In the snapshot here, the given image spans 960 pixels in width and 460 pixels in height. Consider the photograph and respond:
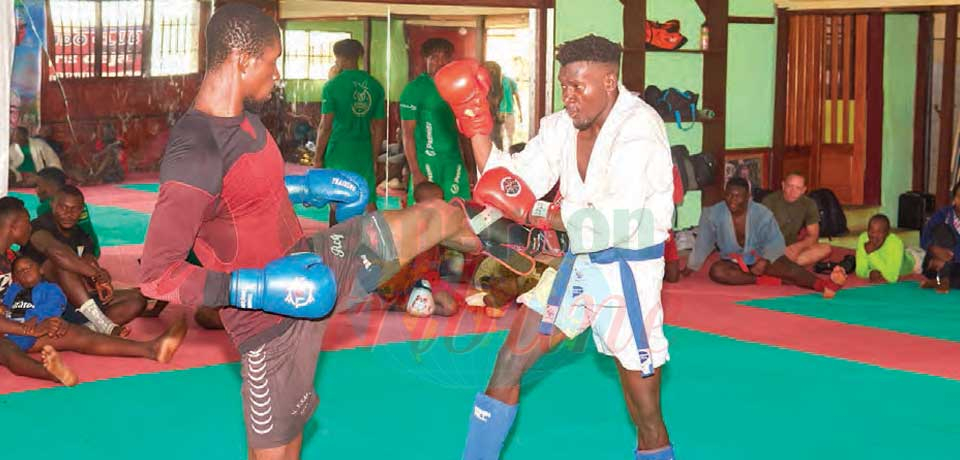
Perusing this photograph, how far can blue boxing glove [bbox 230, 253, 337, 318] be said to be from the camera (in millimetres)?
3086

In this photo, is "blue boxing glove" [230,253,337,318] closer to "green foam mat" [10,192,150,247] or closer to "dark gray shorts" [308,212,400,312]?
"dark gray shorts" [308,212,400,312]

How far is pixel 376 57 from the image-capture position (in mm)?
9234

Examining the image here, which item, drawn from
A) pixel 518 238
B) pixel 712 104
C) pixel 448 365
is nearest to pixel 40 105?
pixel 448 365

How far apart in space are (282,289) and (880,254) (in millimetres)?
7356

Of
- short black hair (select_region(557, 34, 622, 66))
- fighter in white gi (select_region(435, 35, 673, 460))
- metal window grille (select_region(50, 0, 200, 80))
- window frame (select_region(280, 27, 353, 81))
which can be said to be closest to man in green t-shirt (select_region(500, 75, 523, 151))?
window frame (select_region(280, 27, 353, 81))

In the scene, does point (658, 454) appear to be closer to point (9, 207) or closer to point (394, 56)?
point (9, 207)

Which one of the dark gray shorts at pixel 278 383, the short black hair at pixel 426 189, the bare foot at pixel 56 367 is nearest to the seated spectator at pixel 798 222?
the short black hair at pixel 426 189

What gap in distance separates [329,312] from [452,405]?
2.59m

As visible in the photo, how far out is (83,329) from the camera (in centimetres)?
668

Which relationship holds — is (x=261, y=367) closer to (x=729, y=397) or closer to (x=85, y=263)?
(x=729, y=397)

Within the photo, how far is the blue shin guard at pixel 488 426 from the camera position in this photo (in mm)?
4215

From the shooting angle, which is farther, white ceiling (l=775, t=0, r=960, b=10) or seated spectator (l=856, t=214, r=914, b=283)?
white ceiling (l=775, t=0, r=960, b=10)

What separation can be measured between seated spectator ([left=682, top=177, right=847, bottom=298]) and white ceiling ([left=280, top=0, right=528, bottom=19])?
236cm

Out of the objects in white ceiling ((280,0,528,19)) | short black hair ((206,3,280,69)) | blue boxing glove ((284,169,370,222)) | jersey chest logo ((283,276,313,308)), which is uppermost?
white ceiling ((280,0,528,19))
